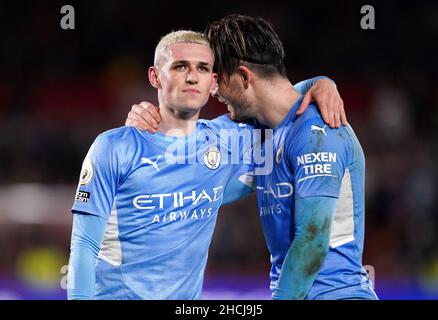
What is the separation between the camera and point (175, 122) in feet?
15.6

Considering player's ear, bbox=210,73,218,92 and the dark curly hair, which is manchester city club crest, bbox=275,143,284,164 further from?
player's ear, bbox=210,73,218,92

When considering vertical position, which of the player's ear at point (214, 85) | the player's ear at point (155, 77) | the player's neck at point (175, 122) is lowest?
the player's neck at point (175, 122)

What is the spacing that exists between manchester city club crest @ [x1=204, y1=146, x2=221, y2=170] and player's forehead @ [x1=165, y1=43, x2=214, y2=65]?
23.2 inches

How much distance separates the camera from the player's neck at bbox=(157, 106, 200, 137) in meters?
4.73

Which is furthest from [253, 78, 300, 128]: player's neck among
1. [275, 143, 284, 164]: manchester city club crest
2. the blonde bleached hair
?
the blonde bleached hair

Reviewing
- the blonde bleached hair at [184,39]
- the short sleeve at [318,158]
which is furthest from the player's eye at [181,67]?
the short sleeve at [318,158]

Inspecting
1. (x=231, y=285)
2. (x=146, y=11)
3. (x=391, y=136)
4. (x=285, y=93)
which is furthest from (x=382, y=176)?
(x=285, y=93)

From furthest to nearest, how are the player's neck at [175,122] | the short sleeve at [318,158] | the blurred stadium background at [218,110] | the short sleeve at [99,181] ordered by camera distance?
the blurred stadium background at [218,110] < the player's neck at [175,122] < the short sleeve at [99,181] < the short sleeve at [318,158]

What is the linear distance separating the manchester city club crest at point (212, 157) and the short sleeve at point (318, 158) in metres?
0.72

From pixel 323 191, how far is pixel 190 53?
4.15 feet

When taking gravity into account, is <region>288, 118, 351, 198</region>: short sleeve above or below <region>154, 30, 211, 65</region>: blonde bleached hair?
below

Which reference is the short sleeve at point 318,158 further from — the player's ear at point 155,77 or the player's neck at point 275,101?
the player's ear at point 155,77

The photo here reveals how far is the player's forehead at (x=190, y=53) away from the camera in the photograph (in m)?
4.67
